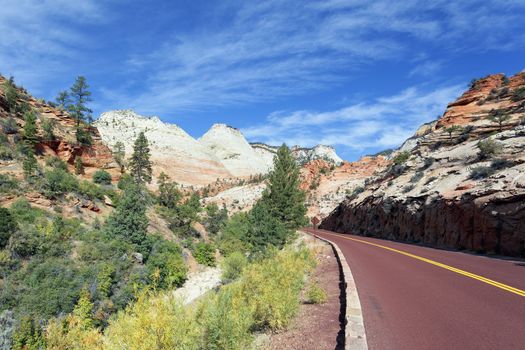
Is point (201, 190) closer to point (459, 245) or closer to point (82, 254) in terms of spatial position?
point (82, 254)

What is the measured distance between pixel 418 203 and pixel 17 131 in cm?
4270

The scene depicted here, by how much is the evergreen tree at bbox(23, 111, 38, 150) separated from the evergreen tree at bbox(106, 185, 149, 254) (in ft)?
42.7

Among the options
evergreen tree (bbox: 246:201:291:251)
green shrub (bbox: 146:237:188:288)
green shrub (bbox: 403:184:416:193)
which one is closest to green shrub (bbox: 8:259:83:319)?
green shrub (bbox: 146:237:188:288)

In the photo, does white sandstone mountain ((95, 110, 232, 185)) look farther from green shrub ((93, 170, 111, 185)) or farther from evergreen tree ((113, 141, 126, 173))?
green shrub ((93, 170, 111, 185))

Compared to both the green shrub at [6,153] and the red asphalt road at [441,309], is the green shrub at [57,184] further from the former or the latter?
the red asphalt road at [441,309]

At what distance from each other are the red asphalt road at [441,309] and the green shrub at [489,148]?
43.1 feet

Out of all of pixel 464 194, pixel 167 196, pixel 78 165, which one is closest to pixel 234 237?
pixel 167 196

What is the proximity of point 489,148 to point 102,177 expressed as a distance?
147ft

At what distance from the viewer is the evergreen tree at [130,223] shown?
33844mm

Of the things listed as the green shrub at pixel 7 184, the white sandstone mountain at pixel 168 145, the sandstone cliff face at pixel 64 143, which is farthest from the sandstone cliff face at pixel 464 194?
the white sandstone mountain at pixel 168 145

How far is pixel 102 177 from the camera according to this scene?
4656 cm

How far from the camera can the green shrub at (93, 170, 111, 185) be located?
1815 inches

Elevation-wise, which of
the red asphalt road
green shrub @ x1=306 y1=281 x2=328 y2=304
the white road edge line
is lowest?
green shrub @ x1=306 y1=281 x2=328 y2=304

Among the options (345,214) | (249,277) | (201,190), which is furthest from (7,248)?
(201,190)
